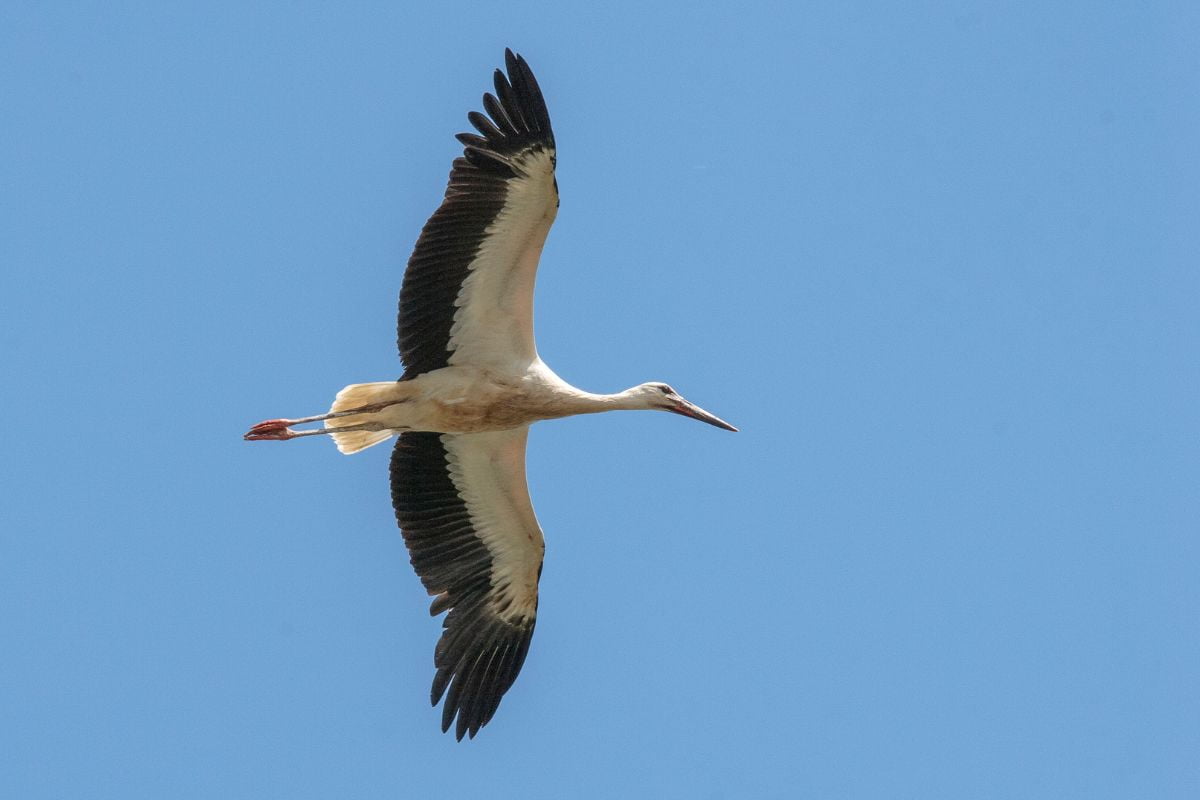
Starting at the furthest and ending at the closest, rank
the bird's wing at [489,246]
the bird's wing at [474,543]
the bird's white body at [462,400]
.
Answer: the bird's wing at [474,543], the bird's white body at [462,400], the bird's wing at [489,246]

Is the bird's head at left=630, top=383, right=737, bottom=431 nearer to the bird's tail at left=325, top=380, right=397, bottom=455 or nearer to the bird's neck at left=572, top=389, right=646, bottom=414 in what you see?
the bird's neck at left=572, top=389, right=646, bottom=414

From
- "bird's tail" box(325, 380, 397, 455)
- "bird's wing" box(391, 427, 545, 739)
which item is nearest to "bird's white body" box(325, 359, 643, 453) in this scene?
"bird's tail" box(325, 380, 397, 455)

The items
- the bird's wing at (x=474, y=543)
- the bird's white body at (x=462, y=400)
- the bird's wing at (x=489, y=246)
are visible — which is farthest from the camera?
the bird's wing at (x=474, y=543)

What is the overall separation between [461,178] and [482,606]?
305 cm

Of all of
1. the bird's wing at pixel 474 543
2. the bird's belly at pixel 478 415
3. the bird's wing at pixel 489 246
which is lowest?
the bird's wing at pixel 474 543

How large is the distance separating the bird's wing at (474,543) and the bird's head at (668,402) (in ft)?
2.82

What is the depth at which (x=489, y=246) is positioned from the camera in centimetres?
1359

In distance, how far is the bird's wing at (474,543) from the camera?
14297 millimetres

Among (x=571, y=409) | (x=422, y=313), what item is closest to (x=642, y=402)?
(x=571, y=409)

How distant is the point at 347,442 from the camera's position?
1430 cm

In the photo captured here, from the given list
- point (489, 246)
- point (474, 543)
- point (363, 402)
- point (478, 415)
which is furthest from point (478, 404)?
point (474, 543)

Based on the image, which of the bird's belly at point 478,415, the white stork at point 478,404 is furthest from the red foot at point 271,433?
the bird's belly at point 478,415

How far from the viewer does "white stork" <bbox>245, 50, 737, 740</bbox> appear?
13375mm

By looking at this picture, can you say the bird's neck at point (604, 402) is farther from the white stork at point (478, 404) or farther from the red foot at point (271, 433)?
the red foot at point (271, 433)
